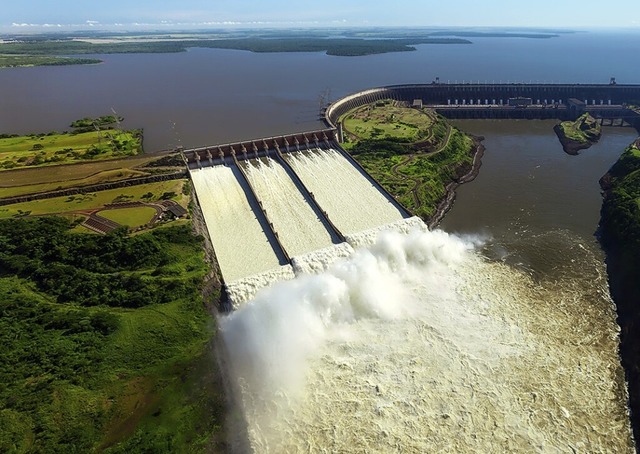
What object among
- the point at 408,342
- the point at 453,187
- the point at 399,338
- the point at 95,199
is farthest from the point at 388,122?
the point at 408,342

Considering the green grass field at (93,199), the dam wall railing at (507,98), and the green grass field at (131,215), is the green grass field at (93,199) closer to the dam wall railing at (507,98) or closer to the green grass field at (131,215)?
the green grass field at (131,215)

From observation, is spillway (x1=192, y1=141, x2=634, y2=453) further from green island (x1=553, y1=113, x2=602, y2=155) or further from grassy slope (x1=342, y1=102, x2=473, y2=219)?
green island (x1=553, y1=113, x2=602, y2=155)

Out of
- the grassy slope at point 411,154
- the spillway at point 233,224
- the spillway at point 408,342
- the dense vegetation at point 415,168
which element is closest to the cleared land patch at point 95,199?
the spillway at point 233,224

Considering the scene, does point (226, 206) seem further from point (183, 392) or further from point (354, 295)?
point (183, 392)

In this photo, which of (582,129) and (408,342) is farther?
(582,129)

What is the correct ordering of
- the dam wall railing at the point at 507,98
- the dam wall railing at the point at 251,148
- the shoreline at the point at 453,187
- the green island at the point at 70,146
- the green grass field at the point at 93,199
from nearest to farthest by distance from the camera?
the green grass field at the point at 93,199, the shoreline at the point at 453,187, the dam wall railing at the point at 251,148, the green island at the point at 70,146, the dam wall railing at the point at 507,98

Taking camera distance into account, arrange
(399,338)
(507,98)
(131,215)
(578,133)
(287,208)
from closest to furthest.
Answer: (399,338), (131,215), (287,208), (578,133), (507,98)

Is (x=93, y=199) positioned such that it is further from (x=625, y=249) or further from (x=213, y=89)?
(x=213, y=89)
